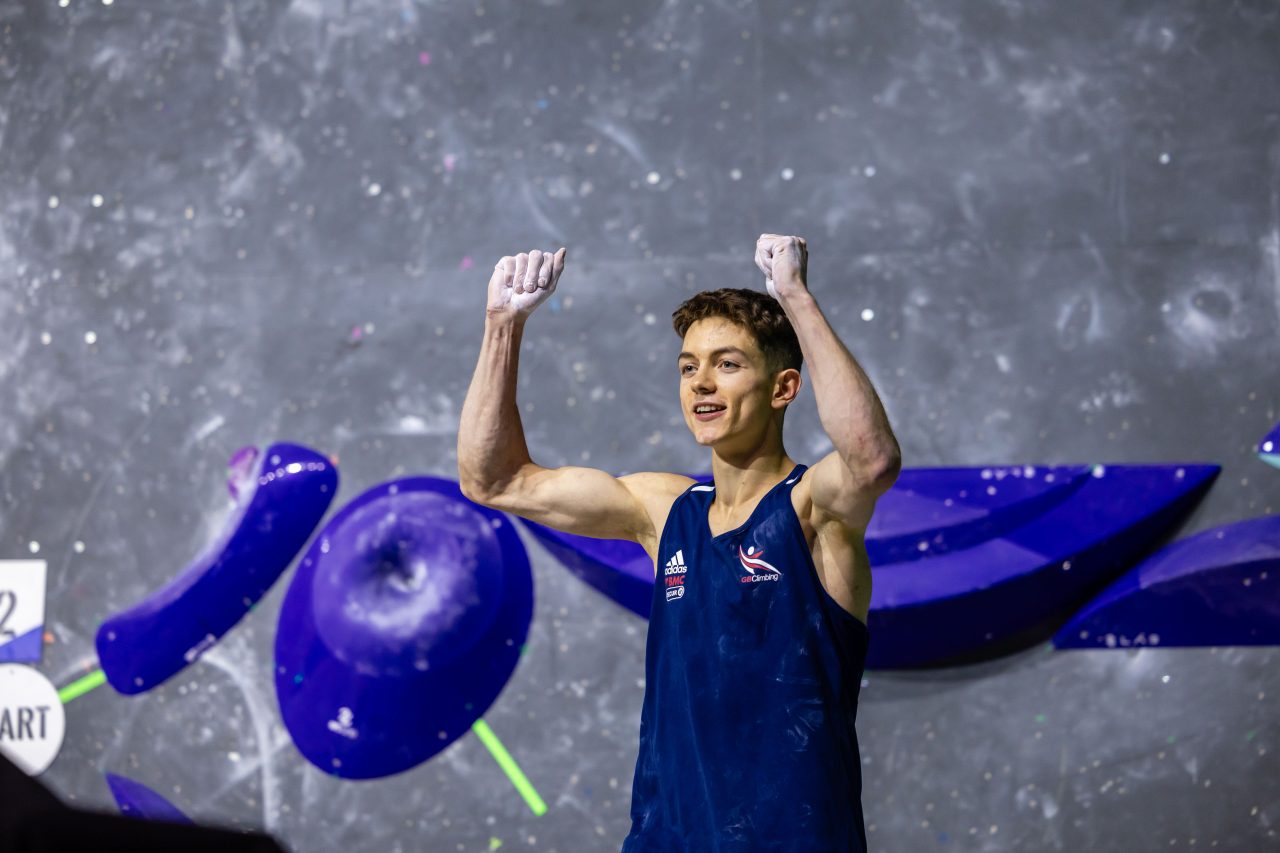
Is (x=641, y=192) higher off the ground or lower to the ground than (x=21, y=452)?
higher

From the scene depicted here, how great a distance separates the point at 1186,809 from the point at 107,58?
4.35 metres

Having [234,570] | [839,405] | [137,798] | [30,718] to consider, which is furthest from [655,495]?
[30,718]

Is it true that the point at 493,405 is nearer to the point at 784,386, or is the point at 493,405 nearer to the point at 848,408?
the point at 784,386

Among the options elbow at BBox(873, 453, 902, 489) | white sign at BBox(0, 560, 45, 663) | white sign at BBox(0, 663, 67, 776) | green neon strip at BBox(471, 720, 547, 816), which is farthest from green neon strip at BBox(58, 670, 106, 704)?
elbow at BBox(873, 453, 902, 489)

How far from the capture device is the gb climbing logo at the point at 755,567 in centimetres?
252

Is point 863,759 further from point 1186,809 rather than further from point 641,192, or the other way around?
point 641,192

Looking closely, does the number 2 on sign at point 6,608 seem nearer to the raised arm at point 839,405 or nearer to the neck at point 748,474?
the neck at point 748,474

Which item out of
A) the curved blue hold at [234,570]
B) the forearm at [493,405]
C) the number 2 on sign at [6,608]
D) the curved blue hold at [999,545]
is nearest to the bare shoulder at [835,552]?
the forearm at [493,405]

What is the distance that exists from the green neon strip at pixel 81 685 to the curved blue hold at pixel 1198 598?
313 centimetres

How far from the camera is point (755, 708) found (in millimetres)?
2475

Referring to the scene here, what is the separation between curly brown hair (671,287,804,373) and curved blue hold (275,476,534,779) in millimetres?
1767

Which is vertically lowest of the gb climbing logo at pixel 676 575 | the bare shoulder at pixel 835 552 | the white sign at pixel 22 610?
the white sign at pixel 22 610

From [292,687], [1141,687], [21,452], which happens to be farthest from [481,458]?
[21,452]

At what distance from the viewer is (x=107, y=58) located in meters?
4.72
